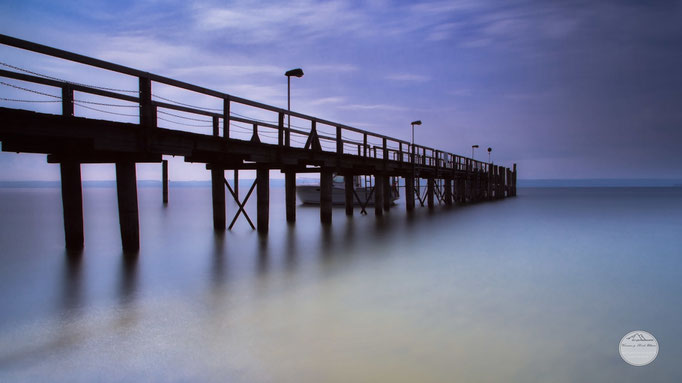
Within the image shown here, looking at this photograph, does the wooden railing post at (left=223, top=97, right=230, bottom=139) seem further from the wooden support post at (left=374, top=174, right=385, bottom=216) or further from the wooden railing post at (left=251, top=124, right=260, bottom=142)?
the wooden support post at (left=374, top=174, right=385, bottom=216)

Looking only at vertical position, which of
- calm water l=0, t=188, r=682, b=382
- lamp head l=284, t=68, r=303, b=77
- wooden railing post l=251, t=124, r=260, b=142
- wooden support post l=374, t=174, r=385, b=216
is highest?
lamp head l=284, t=68, r=303, b=77

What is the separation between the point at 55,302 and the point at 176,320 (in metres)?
2.89

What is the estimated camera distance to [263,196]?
14875mm

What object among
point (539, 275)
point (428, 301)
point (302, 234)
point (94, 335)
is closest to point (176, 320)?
point (94, 335)

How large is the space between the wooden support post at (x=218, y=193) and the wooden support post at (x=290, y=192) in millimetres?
3090

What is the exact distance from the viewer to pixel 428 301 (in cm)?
687

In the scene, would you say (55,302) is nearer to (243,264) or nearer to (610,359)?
(243,264)

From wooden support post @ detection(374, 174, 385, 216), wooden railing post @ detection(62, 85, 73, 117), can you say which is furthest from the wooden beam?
wooden railing post @ detection(62, 85, 73, 117)

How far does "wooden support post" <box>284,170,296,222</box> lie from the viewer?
18.2 metres

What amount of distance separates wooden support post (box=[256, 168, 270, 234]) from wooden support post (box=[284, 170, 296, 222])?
8.88 feet

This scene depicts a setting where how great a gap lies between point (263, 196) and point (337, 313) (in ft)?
30.4

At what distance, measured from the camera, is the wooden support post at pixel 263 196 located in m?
14.5

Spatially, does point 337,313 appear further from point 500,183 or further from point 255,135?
point 500,183

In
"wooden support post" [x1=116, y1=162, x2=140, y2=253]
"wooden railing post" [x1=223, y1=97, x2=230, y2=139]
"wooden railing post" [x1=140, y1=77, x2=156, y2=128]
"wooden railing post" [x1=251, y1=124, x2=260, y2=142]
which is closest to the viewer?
"wooden railing post" [x1=140, y1=77, x2=156, y2=128]
